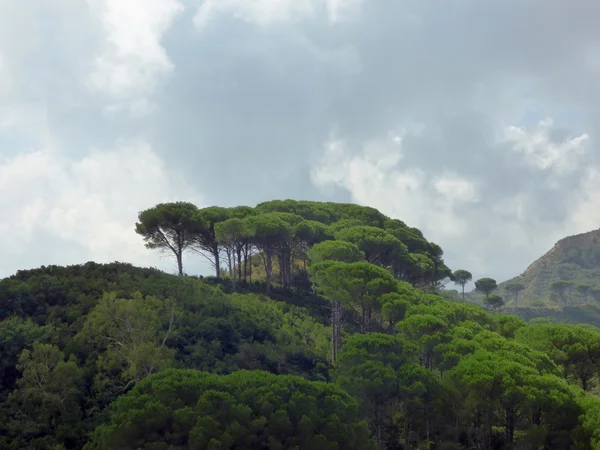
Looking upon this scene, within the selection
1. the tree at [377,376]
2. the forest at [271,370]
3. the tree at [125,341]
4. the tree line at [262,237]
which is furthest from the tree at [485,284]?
the tree at [125,341]

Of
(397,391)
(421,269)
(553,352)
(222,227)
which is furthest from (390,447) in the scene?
(421,269)

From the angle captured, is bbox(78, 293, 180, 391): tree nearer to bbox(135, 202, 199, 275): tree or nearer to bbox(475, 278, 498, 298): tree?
bbox(135, 202, 199, 275): tree

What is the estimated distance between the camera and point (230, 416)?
1977 cm

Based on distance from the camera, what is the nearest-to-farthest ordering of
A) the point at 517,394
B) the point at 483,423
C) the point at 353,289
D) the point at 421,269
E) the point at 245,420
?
1. the point at 245,420
2. the point at 517,394
3. the point at 483,423
4. the point at 353,289
5. the point at 421,269

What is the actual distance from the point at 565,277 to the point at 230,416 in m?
136

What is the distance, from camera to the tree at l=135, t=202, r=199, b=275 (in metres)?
46.8

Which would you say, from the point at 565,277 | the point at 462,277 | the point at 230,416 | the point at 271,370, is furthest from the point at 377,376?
the point at 565,277

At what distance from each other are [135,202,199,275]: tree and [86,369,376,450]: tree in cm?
2685

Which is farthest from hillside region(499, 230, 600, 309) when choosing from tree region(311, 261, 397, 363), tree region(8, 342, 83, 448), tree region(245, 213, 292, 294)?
tree region(8, 342, 83, 448)

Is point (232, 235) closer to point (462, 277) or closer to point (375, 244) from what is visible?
point (375, 244)

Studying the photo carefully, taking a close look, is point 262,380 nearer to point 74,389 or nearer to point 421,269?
point 74,389

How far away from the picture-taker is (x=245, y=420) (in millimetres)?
19797

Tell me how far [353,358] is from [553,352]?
1583 cm

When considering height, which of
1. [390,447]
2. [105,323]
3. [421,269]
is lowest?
[390,447]
